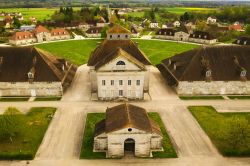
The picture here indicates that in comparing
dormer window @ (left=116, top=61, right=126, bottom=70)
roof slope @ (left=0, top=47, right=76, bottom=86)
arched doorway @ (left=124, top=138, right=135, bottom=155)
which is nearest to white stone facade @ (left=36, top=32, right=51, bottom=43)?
roof slope @ (left=0, top=47, right=76, bottom=86)

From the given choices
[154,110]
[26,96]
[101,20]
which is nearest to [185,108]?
[154,110]

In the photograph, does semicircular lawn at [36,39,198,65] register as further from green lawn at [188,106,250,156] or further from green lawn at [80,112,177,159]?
green lawn at [80,112,177,159]

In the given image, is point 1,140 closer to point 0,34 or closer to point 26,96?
point 26,96

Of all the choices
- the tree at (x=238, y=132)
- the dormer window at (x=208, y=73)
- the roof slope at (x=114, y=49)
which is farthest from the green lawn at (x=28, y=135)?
the dormer window at (x=208, y=73)

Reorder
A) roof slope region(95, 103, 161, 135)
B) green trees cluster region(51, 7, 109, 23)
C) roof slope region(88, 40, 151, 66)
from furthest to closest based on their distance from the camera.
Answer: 1. green trees cluster region(51, 7, 109, 23)
2. roof slope region(88, 40, 151, 66)
3. roof slope region(95, 103, 161, 135)

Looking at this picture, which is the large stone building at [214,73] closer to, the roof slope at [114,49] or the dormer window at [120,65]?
the roof slope at [114,49]

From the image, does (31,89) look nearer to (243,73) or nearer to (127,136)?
(127,136)

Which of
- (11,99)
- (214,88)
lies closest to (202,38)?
(214,88)
